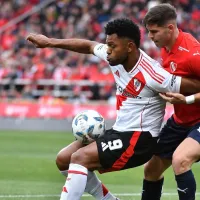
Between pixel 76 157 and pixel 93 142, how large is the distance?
0.86 feet

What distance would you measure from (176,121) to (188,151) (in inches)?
28.9

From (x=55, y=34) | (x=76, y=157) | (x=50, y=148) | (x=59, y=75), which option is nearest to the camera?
(x=76, y=157)

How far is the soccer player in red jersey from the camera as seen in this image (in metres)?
6.79

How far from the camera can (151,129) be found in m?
7.04

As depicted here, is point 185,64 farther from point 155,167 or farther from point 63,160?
point 63,160

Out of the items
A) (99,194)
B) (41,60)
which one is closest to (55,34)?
(41,60)

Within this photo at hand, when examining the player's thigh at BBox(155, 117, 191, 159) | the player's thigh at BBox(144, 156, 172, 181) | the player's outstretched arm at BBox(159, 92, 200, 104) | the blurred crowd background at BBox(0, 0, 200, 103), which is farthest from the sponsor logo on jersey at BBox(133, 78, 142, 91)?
the blurred crowd background at BBox(0, 0, 200, 103)

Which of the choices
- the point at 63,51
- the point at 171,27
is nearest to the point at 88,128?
the point at 171,27

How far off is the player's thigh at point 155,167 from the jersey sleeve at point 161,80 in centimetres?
100

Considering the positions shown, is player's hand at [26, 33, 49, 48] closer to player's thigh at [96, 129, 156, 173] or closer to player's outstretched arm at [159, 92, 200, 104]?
player's thigh at [96, 129, 156, 173]

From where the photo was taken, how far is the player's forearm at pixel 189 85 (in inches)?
272

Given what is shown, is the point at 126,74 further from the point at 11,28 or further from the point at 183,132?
the point at 11,28

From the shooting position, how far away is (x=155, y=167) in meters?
7.64

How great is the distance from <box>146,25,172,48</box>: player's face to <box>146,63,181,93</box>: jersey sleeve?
15.6 inches
